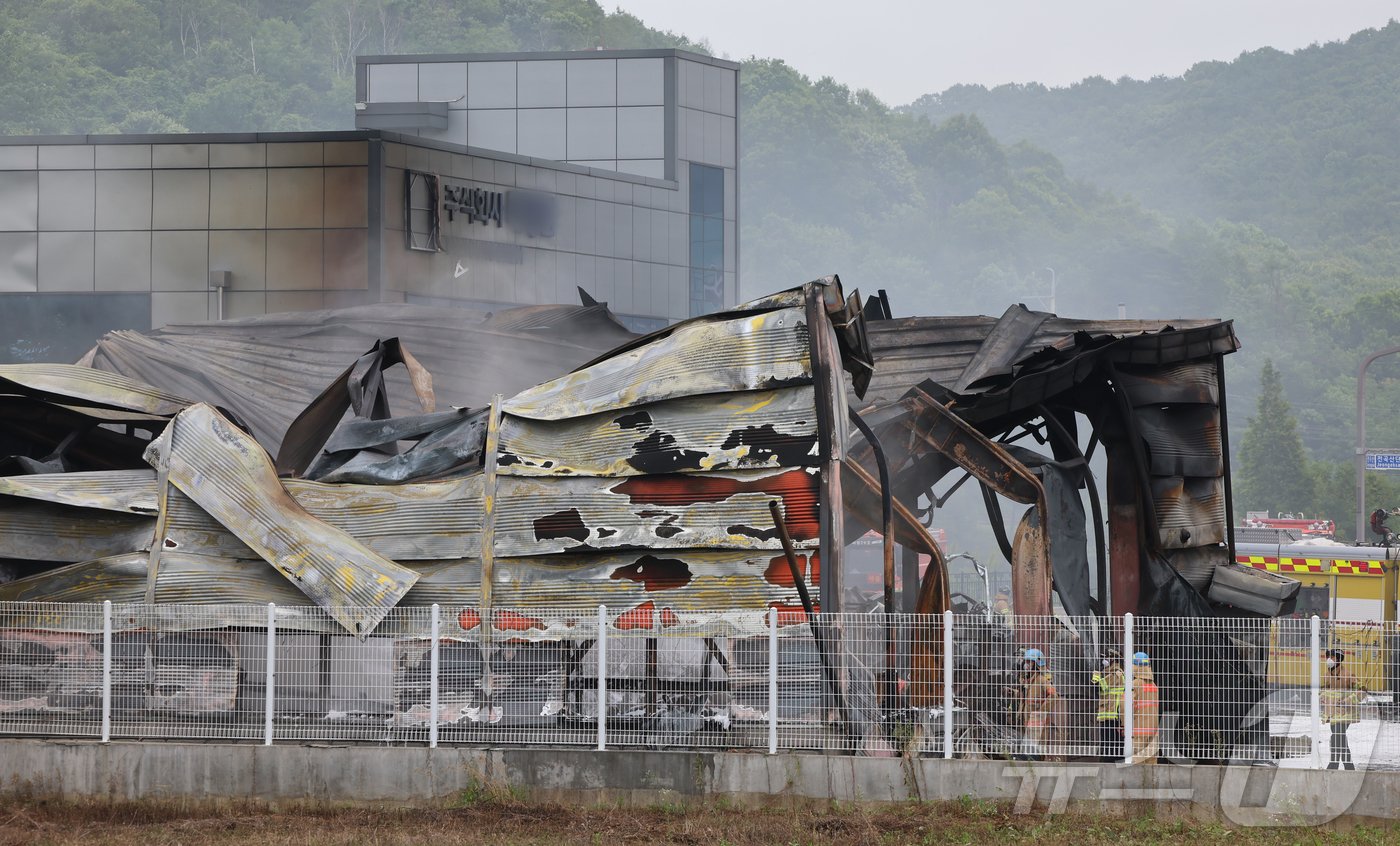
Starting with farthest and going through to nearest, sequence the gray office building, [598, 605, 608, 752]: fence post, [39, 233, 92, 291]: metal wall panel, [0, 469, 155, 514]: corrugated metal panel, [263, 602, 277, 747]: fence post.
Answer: [39, 233, 92, 291]: metal wall panel < the gray office building < [0, 469, 155, 514]: corrugated metal panel < [263, 602, 277, 747]: fence post < [598, 605, 608, 752]: fence post

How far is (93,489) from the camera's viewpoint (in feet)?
52.7

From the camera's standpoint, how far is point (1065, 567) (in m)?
17.1

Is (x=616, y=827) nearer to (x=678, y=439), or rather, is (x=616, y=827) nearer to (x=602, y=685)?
(x=602, y=685)

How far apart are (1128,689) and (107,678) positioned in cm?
928

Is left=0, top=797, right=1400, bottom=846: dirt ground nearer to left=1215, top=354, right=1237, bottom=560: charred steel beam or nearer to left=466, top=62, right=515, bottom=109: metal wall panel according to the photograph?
left=1215, top=354, right=1237, bottom=560: charred steel beam

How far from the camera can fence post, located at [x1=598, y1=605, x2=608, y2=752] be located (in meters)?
14.2

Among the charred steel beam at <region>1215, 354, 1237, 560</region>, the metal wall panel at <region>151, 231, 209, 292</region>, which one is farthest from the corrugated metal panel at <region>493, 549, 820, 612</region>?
the metal wall panel at <region>151, 231, 209, 292</region>

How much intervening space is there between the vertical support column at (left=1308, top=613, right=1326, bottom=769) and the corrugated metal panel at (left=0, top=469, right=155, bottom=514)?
1117 cm

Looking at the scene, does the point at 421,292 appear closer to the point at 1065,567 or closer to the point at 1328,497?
the point at 1065,567

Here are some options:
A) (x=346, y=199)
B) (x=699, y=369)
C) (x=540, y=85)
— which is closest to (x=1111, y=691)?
(x=699, y=369)

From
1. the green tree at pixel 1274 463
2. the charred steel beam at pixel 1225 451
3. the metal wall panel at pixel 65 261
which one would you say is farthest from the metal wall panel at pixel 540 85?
the green tree at pixel 1274 463

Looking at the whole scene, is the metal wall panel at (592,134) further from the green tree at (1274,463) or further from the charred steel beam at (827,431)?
the green tree at (1274,463)

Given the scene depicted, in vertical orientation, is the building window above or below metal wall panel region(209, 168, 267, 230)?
above

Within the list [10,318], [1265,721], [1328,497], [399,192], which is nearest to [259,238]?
[399,192]
